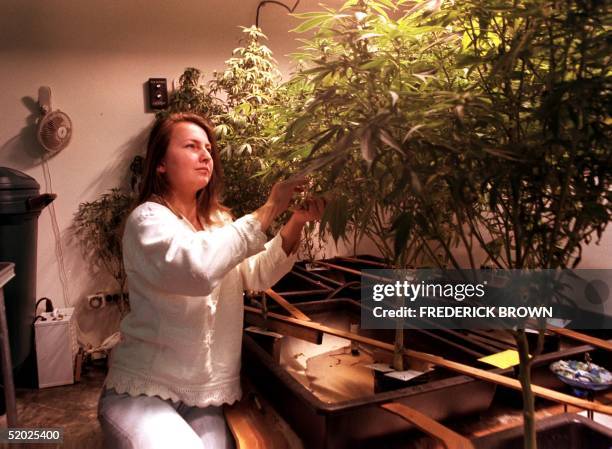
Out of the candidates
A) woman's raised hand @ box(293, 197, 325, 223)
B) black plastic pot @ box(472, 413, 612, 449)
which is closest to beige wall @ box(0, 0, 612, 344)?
woman's raised hand @ box(293, 197, 325, 223)

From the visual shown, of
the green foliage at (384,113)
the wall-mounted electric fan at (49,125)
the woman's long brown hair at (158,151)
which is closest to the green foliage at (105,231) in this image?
the wall-mounted electric fan at (49,125)

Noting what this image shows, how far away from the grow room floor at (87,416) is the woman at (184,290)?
215mm

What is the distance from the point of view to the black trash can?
2.12m

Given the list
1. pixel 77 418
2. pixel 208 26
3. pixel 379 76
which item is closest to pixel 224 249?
pixel 379 76

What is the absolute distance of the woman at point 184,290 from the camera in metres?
1.12

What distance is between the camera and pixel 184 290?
112cm

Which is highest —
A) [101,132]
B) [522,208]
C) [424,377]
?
[101,132]

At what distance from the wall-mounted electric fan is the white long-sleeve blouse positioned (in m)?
1.81

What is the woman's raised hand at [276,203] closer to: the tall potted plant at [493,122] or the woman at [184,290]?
the woman at [184,290]

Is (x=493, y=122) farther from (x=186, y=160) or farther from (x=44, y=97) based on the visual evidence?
(x=44, y=97)

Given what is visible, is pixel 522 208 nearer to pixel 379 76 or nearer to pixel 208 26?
pixel 379 76

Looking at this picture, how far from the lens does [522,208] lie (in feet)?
2.57

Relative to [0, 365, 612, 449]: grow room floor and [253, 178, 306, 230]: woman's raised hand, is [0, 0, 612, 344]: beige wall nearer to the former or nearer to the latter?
[0, 365, 612, 449]: grow room floor

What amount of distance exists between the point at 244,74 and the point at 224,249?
45.5 inches
